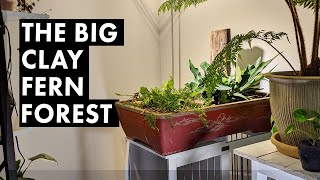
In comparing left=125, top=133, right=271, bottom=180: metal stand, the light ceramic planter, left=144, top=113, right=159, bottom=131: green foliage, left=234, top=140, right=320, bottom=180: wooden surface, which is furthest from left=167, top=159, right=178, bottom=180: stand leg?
the light ceramic planter

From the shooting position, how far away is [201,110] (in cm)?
111

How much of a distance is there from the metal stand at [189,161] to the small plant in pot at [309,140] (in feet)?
1.36

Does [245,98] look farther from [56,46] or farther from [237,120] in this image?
[56,46]

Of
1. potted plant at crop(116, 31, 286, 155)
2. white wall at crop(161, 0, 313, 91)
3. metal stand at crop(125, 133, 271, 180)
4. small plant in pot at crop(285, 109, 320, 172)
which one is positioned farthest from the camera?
white wall at crop(161, 0, 313, 91)

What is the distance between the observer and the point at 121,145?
1.99 metres

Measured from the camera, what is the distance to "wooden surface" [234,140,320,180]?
79 centimetres

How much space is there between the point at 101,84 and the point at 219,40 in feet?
2.63

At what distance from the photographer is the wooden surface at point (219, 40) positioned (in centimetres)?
161

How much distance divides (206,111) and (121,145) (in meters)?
1.02

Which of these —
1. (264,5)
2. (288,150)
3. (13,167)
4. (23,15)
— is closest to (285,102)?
(288,150)

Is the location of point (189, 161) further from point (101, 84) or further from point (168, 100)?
point (101, 84)

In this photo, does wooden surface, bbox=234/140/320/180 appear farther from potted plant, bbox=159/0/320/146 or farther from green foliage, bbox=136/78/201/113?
green foliage, bbox=136/78/201/113

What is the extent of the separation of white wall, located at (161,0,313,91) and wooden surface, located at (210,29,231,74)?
0.03 meters

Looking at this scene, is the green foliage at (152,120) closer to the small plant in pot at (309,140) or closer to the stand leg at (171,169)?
the stand leg at (171,169)
